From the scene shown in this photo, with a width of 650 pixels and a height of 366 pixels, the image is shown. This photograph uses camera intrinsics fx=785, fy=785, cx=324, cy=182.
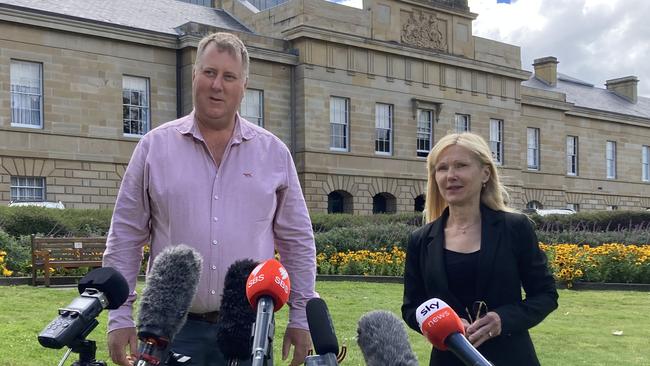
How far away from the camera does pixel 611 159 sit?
5144 centimetres

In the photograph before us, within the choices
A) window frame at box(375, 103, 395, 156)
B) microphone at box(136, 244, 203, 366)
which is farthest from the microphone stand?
window frame at box(375, 103, 395, 156)

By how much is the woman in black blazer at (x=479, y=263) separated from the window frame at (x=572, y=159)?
152 feet

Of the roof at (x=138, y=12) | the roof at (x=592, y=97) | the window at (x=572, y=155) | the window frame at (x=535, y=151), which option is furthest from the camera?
the roof at (x=592, y=97)

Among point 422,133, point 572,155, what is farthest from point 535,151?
point 422,133

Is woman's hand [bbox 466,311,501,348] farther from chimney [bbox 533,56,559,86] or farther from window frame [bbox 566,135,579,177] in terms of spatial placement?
chimney [bbox 533,56,559,86]

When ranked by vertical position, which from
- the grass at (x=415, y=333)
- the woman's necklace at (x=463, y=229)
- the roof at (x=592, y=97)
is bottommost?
the grass at (x=415, y=333)

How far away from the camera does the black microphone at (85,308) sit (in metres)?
2.06

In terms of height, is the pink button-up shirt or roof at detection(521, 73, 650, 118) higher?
roof at detection(521, 73, 650, 118)

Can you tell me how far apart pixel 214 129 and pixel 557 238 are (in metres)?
18.1

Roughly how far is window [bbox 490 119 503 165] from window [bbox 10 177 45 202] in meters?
23.4

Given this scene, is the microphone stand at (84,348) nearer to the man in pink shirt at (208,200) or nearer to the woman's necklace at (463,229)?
the man in pink shirt at (208,200)

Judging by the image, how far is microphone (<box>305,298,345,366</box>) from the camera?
1.97 meters

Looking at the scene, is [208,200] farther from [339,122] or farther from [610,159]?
[610,159]

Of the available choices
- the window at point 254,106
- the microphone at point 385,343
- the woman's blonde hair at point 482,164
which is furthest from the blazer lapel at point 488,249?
the window at point 254,106
